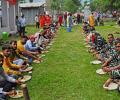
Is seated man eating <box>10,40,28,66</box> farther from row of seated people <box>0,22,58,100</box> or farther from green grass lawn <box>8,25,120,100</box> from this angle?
green grass lawn <box>8,25,120,100</box>

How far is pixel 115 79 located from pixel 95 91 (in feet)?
2.47

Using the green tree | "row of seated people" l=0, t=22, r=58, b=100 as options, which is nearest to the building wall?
the green tree

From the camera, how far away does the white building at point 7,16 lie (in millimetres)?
27703

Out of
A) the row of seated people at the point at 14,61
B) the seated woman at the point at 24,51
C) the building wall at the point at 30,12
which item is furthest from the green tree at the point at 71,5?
the seated woman at the point at 24,51

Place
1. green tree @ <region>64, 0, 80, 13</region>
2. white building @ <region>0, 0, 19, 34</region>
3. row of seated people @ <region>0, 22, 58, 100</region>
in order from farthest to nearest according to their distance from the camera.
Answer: green tree @ <region>64, 0, 80, 13</region> < white building @ <region>0, 0, 19, 34</region> < row of seated people @ <region>0, 22, 58, 100</region>

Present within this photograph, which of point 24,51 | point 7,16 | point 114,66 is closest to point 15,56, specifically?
point 24,51

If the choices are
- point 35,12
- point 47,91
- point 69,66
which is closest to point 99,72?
point 69,66

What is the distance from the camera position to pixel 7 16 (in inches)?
1105

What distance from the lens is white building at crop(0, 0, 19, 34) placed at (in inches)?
1091

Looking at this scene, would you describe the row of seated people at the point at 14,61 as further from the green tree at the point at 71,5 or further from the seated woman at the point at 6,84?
the green tree at the point at 71,5

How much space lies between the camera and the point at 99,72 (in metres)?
13.0

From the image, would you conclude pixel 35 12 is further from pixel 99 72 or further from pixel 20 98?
pixel 20 98

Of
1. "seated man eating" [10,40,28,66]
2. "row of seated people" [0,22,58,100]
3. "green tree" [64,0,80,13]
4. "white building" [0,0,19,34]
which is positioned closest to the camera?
"row of seated people" [0,22,58,100]

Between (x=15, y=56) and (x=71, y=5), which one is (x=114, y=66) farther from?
(x=71, y=5)
